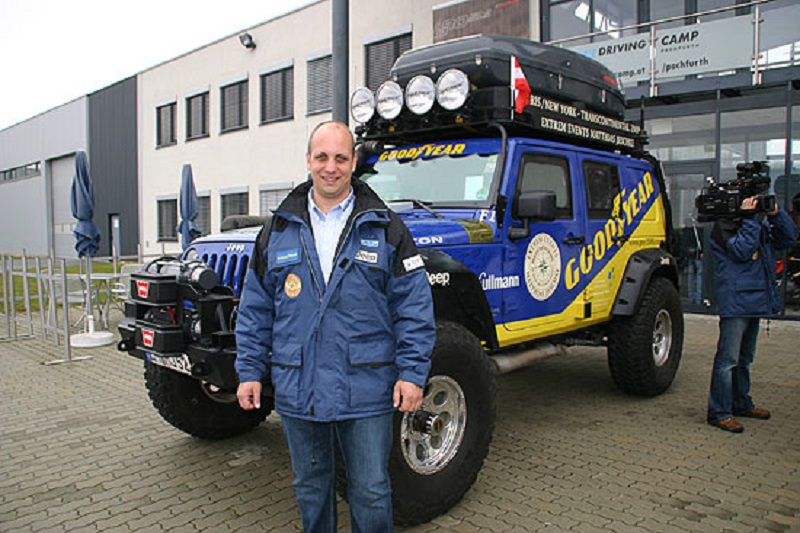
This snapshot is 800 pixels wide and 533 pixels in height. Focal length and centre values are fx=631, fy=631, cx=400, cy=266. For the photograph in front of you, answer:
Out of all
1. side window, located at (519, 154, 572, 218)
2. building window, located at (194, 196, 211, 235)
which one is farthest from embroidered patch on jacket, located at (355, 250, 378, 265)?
building window, located at (194, 196, 211, 235)

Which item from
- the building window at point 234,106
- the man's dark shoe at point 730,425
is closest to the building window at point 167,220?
the building window at point 234,106

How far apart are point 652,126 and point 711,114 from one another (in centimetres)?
99

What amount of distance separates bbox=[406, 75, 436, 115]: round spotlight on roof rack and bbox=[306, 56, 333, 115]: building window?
12989 millimetres

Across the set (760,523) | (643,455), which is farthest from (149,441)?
(760,523)

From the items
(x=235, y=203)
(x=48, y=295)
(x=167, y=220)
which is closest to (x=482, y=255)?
(x=48, y=295)

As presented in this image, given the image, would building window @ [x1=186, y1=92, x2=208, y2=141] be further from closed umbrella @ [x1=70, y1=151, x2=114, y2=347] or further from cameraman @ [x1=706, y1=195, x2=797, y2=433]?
cameraman @ [x1=706, y1=195, x2=797, y2=433]

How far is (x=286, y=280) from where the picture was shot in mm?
2477

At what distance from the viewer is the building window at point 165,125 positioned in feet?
78.5

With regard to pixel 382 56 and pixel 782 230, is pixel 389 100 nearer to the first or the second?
pixel 782 230

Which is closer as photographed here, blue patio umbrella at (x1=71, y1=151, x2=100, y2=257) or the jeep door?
the jeep door

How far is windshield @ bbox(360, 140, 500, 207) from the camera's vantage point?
4453 millimetres

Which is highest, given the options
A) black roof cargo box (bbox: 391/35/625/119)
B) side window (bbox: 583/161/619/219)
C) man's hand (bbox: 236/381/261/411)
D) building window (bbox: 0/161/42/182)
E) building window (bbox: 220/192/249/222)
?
building window (bbox: 0/161/42/182)

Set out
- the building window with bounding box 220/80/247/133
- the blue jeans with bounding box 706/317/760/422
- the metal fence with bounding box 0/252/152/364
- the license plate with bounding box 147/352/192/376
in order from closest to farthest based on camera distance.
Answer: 1. the license plate with bounding box 147/352/192/376
2. the blue jeans with bounding box 706/317/760/422
3. the metal fence with bounding box 0/252/152/364
4. the building window with bounding box 220/80/247/133

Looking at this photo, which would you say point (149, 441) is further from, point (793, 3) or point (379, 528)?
point (793, 3)
